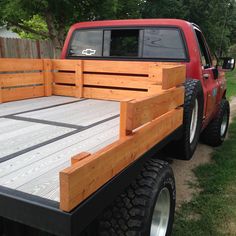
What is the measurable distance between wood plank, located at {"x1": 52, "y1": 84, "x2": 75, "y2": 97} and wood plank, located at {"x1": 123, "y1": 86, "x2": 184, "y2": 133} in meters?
2.07

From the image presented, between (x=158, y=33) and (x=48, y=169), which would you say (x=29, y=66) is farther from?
(x=48, y=169)

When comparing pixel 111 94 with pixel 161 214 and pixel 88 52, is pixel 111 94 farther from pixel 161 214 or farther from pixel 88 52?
pixel 161 214

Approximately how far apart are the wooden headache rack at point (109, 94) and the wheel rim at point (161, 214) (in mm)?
434

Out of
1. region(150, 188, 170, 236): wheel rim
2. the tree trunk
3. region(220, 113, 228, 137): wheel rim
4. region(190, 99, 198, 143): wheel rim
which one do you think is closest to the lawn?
region(150, 188, 170, 236): wheel rim

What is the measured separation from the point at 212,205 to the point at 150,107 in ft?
6.36

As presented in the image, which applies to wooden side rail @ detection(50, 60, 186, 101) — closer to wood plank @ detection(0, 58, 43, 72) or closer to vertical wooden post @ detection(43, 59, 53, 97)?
vertical wooden post @ detection(43, 59, 53, 97)

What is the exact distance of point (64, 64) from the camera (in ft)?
14.9

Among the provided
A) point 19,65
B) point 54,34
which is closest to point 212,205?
point 19,65

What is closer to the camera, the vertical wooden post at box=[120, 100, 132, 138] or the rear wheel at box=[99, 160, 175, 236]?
the vertical wooden post at box=[120, 100, 132, 138]

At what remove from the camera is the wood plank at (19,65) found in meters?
3.97

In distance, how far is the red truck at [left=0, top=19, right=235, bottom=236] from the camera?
1464mm

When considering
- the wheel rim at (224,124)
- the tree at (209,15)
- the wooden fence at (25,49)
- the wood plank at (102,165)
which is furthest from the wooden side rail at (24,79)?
the tree at (209,15)

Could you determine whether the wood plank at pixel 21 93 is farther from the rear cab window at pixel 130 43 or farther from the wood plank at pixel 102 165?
the wood plank at pixel 102 165

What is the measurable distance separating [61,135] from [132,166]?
795 millimetres
